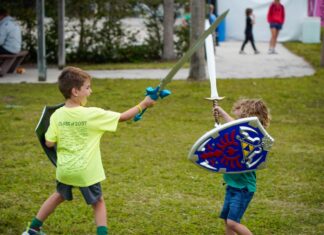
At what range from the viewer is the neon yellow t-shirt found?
4.88 metres

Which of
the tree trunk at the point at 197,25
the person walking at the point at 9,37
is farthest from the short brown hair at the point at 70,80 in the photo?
the person walking at the point at 9,37

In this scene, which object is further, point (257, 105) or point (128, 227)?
point (128, 227)

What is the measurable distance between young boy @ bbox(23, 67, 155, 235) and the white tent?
18098mm

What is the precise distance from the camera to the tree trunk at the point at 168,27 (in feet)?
54.8

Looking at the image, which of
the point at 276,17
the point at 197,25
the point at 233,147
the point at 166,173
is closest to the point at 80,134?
the point at 233,147

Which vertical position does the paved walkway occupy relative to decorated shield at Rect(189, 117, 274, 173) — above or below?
below

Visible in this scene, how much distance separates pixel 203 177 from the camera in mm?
7258

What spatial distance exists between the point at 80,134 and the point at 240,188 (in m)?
1.11

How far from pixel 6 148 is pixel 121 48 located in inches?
348

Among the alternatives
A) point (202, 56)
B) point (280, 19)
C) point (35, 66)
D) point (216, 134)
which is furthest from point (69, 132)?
point (280, 19)

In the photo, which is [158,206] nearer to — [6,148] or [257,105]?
[257,105]

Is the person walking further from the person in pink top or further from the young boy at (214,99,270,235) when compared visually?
the young boy at (214,99,270,235)

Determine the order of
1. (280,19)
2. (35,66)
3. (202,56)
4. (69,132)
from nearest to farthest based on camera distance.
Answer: (69,132), (202,56), (35,66), (280,19)

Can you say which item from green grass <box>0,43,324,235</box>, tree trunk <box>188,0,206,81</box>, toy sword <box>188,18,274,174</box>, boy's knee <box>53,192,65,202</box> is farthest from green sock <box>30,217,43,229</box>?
tree trunk <box>188,0,206,81</box>
